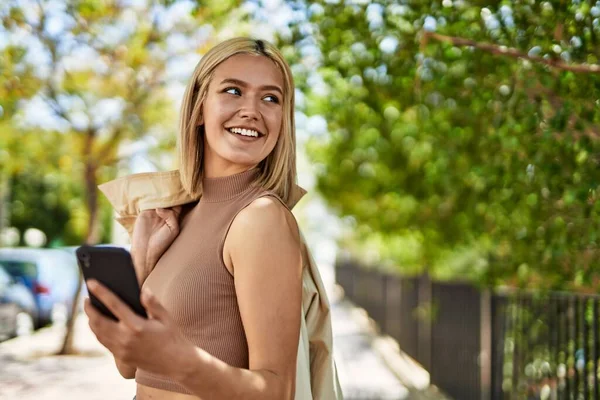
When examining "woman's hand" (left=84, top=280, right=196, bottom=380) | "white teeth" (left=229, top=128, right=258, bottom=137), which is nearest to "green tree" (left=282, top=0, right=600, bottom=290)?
"white teeth" (left=229, top=128, right=258, bottom=137)

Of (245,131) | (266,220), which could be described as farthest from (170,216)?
(266,220)

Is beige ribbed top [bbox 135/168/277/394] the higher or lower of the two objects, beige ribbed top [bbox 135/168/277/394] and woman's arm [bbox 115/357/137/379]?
the higher

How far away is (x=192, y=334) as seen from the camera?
189 centimetres

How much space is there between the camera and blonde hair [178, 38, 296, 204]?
218 cm

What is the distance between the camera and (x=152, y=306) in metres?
1.45

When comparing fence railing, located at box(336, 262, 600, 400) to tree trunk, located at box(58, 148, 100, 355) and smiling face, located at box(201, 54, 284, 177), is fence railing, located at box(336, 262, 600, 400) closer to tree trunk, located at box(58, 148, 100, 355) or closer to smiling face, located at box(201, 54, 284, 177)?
smiling face, located at box(201, 54, 284, 177)

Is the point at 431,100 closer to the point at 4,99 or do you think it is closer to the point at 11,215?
the point at 4,99

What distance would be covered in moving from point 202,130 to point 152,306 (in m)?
1.00

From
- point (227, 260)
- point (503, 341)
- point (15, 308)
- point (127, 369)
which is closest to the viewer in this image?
point (227, 260)

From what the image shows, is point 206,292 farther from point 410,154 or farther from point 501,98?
point 410,154

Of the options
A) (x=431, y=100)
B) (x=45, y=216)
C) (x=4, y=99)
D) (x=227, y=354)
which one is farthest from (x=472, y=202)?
(x=45, y=216)

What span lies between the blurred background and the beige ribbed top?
115 cm

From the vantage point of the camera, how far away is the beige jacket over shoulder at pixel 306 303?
1982mm

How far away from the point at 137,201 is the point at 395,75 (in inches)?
175
